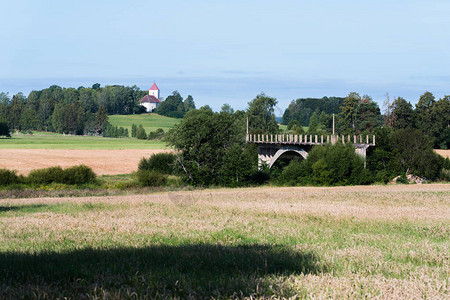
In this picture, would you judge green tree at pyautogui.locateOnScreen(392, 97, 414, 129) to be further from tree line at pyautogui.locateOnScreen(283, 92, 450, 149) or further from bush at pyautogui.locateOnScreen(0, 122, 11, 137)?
bush at pyautogui.locateOnScreen(0, 122, 11, 137)

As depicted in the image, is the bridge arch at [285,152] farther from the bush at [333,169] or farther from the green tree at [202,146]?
the green tree at [202,146]

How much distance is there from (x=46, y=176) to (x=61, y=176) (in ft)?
4.74

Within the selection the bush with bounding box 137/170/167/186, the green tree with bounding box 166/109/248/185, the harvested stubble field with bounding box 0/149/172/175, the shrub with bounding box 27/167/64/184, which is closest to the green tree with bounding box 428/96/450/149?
the harvested stubble field with bounding box 0/149/172/175

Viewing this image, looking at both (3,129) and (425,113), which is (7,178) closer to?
(425,113)

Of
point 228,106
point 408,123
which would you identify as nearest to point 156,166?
point 408,123

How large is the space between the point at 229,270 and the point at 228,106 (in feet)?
595

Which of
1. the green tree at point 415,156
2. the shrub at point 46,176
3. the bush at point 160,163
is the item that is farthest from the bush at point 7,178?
the green tree at point 415,156

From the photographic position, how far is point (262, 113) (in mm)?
138500

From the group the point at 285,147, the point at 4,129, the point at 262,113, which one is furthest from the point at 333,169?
the point at 4,129

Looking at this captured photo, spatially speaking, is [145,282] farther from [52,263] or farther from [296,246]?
[296,246]

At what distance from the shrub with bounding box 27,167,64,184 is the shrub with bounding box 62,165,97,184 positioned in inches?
24.6

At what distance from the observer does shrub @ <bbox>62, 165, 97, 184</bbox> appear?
175 ft

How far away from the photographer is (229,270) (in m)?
7.13

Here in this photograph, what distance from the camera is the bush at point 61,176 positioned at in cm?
5197
